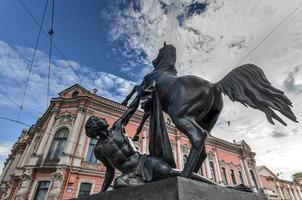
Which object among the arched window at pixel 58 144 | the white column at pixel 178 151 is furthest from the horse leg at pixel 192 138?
the white column at pixel 178 151

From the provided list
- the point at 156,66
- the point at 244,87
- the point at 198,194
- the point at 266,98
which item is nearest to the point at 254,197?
the point at 198,194

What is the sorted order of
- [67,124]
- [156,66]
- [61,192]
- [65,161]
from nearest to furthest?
[156,66] → [61,192] → [65,161] → [67,124]

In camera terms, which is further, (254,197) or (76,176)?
(76,176)

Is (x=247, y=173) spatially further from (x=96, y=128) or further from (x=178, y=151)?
(x=96, y=128)

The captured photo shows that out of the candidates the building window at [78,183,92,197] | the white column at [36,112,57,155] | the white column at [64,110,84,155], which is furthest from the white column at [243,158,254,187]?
the white column at [36,112,57,155]

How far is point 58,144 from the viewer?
1481 centimetres

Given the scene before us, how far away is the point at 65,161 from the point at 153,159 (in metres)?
13.3

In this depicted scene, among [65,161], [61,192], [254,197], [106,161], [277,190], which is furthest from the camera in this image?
[277,190]

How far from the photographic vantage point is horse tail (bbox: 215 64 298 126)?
183 centimetres

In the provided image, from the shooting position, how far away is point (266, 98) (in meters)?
1.91

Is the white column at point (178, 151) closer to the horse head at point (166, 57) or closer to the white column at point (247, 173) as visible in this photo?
the white column at point (247, 173)

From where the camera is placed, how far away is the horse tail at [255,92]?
1.83m

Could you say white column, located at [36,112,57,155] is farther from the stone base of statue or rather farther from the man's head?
the stone base of statue

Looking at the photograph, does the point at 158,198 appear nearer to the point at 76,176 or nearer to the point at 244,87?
the point at 244,87
